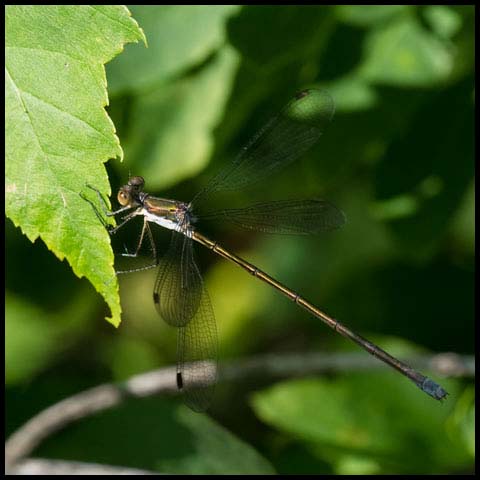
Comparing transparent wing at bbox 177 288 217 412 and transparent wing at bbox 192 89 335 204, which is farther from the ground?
transparent wing at bbox 192 89 335 204

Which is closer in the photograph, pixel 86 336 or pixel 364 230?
pixel 86 336

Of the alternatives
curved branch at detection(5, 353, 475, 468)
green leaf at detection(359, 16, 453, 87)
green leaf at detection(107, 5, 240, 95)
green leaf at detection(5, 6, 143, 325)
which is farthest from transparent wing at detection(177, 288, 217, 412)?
green leaf at detection(359, 16, 453, 87)

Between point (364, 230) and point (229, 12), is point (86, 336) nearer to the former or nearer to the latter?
point (364, 230)

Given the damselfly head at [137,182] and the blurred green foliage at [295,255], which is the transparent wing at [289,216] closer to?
the blurred green foliage at [295,255]

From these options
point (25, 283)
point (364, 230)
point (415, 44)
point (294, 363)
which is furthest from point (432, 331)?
point (25, 283)

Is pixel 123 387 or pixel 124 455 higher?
pixel 123 387

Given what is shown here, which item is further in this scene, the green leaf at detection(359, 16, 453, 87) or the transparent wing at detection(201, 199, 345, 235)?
the transparent wing at detection(201, 199, 345, 235)

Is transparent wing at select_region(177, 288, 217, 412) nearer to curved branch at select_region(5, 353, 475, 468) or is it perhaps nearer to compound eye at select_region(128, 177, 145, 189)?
curved branch at select_region(5, 353, 475, 468)
